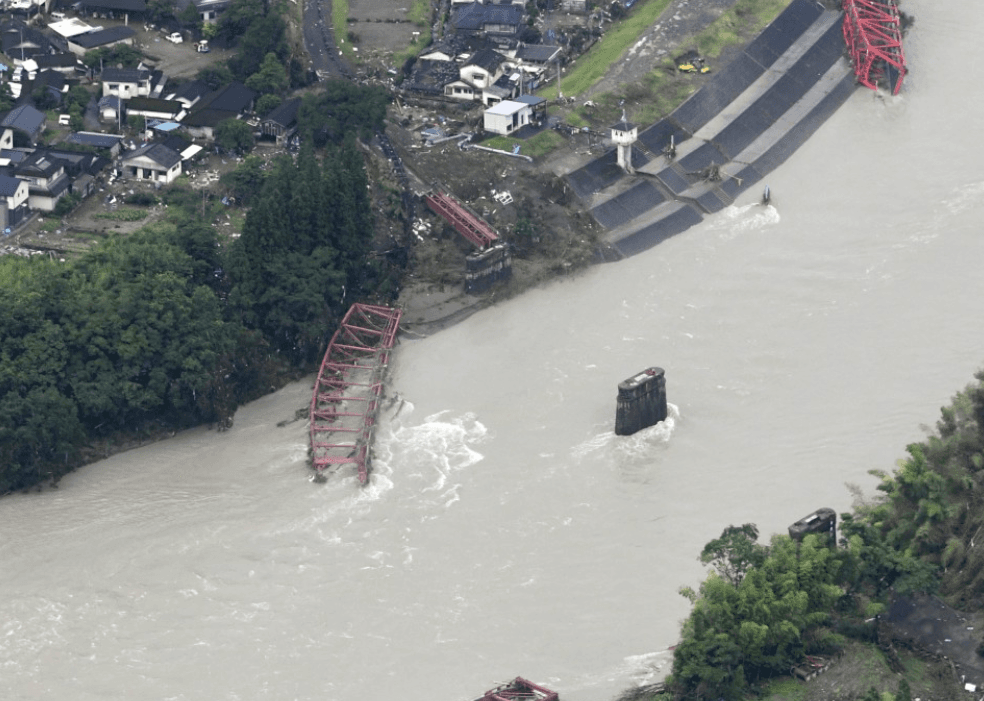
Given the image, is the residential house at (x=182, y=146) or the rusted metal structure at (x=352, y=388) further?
the residential house at (x=182, y=146)

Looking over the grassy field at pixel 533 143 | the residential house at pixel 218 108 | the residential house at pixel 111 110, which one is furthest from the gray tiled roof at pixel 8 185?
the grassy field at pixel 533 143

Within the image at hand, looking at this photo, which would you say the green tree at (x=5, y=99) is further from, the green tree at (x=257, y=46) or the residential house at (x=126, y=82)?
the green tree at (x=257, y=46)

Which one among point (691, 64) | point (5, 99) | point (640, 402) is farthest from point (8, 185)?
point (691, 64)

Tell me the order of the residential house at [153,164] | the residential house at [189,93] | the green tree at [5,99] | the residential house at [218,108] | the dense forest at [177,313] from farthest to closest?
the residential house at [189,93] < the residential house at [218,108] < the green tree at [5,99] < the residential house at [153,164] < the dense forest at [177,313]

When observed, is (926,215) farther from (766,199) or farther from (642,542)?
(642,542)

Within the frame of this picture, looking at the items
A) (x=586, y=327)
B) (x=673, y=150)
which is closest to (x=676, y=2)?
(x=673, y=150)

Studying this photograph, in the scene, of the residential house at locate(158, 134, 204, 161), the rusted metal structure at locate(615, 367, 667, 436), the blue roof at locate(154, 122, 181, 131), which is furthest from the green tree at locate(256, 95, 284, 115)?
the rusted metal structure at locate(615, 367, 667, 436)

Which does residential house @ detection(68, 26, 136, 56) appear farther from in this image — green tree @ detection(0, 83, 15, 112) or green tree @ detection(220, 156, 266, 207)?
green tree @ detection(220, 156, 266, 207)
